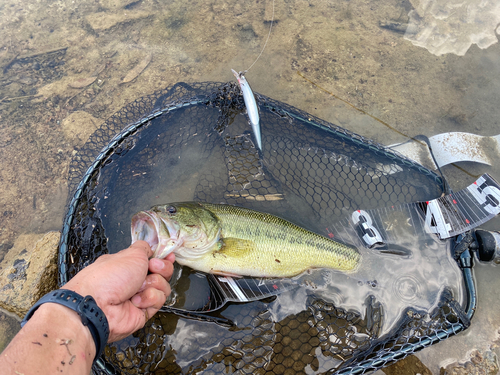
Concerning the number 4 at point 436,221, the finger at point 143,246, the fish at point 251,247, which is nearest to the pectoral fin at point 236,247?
the fish at point 251,247

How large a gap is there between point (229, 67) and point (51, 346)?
5.48 metres

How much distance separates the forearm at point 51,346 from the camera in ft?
5.03

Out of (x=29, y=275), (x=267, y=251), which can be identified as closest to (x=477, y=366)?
(x=267, y=251)

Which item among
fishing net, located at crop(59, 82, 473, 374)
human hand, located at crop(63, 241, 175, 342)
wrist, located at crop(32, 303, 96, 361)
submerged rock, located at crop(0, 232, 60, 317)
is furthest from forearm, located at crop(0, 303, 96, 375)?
submerged rock, located at crop(0, 232, 60, 317)

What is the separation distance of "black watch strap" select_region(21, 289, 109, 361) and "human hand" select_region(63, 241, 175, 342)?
0.42 feet

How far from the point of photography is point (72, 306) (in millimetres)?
1809

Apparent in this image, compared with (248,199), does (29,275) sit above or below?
below

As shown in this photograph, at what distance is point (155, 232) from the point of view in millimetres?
2846

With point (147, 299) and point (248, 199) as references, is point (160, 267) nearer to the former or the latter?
point (147, 299)

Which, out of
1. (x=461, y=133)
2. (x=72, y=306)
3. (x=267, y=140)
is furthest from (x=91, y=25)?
(x=461, y=133)

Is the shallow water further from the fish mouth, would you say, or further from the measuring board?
the fish mouth

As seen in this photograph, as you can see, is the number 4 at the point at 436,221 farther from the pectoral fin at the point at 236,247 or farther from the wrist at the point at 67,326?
the wrist at the point at 67,326

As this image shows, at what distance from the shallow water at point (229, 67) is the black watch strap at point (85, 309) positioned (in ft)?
10.3

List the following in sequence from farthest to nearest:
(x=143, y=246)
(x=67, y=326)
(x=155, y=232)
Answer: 1. (x=155, y=232)
2. (x=143, y=246)
3. (x=67, y=326)
